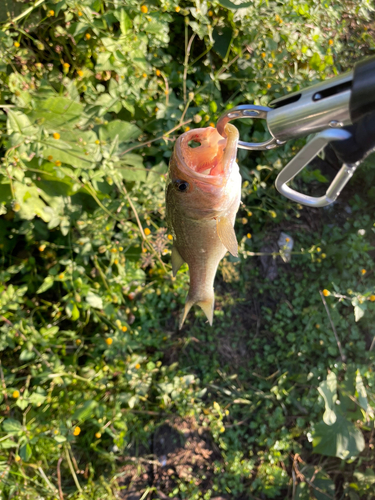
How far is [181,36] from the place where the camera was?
262 cm

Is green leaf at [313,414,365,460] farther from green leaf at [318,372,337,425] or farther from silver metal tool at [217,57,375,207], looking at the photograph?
silver metal tool at [217,57,375,207]

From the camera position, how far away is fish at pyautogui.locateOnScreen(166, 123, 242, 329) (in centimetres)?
122

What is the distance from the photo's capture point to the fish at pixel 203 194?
4.00 feet

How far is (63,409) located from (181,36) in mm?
2820

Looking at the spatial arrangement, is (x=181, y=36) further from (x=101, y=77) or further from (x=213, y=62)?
(x=101, y=77)

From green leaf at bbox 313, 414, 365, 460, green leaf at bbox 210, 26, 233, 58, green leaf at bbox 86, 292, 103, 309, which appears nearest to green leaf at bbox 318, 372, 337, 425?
green leaf at bbox 313, 414, 365, 460

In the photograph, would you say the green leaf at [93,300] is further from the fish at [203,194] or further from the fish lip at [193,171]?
the fish lip at [193,171]

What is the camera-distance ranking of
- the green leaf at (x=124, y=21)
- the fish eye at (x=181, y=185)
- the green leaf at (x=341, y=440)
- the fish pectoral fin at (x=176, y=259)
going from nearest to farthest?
1. the fish eye at (x=181, y=185)
2. the fish pectoral fin at (x=176, y=259)
3. the green leaf at (x=124, y=21)
4. the green leaf at (x=341, y=440)

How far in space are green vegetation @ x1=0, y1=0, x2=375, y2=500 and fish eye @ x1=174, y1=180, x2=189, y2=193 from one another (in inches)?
27.1

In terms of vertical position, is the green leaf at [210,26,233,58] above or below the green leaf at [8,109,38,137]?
above

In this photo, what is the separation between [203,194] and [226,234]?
0.18 meters

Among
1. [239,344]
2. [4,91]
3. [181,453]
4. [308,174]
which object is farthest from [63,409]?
[308,174]

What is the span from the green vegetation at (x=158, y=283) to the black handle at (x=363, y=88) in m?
1.19

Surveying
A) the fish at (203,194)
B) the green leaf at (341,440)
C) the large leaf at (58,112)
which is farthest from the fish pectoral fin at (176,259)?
the green leaf at (341,440)
